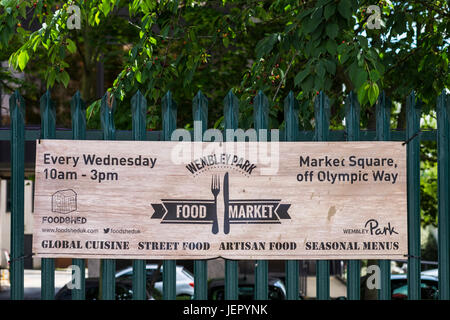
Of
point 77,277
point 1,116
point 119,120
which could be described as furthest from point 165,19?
point 1,116

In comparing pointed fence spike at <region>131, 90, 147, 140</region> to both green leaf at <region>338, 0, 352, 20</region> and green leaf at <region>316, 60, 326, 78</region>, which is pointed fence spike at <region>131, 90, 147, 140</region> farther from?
green leaf at <region>338, 0, 352, 20</region>

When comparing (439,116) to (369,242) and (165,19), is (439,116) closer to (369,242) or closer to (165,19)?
(369,242)

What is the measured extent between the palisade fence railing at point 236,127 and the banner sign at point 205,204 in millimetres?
86

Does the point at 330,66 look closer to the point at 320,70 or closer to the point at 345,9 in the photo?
the point at 320,70

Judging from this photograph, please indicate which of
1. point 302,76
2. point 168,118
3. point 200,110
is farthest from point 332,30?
point 168,118

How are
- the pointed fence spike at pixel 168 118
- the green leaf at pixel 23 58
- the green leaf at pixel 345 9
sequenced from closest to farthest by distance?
the pointed fence spike at pixel 168 118 < the green leaf at pixel 345 9 < the green leaf at pixel 23 58

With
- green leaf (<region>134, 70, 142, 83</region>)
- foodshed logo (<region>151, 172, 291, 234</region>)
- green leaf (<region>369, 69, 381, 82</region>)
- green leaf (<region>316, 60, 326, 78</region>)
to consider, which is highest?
green leaf (<region>134, 70, 142, 83</region>)

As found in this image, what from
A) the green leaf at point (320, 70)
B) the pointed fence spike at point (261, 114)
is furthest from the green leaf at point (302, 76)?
the pointed fence spike at point (261, 114)

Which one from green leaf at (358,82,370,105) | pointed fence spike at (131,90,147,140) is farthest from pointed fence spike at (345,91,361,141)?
pointed fence spike at (131,90,147,140)

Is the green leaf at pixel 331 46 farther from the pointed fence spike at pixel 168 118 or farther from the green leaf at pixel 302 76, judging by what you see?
the pointed fence spike at pixel 168 118

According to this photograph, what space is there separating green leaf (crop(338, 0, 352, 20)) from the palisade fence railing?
54 cm

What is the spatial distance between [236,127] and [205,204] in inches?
19.9

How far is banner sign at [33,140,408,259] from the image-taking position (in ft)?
12.2

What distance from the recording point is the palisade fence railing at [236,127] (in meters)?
3.77
